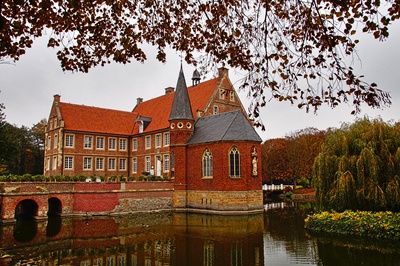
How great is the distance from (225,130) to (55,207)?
12640mm

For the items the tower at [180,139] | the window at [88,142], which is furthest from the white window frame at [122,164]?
the tower at [180,139]

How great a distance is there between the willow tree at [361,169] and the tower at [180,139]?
1158cm

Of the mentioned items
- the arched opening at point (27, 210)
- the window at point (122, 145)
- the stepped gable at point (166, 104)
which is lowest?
the arched opening at point (27, 210)

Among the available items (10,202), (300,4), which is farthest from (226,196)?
(300,4)

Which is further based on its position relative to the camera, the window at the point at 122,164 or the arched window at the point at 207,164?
the window at the point at 122,164

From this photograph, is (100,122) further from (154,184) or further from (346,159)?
(346,159)

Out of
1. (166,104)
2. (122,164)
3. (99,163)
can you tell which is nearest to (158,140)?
(166,104)

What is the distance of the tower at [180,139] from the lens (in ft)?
83.7

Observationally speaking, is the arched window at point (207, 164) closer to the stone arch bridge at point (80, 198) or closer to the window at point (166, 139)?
the stone arch bridge at point (80, 198)

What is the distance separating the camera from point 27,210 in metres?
23.2

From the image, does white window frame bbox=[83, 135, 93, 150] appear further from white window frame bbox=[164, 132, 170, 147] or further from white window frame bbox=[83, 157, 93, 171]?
white window frame bbox=[164, 132, 170, 147]

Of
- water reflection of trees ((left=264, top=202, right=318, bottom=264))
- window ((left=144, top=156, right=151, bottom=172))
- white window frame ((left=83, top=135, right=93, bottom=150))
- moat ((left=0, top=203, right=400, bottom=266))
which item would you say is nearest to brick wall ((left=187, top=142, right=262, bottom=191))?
moat ((left=0, top=203, right=400, bottom=266))

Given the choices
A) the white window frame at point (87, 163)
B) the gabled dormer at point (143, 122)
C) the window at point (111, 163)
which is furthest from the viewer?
the gabled dormer at point (143, 122)

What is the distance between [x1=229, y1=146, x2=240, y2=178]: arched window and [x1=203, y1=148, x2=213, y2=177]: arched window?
1521 millimetres
